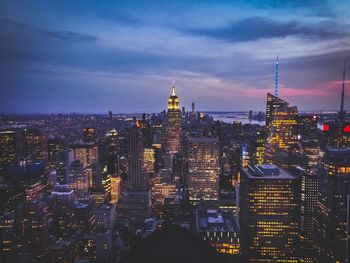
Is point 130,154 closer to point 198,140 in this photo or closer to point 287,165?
point 198,140

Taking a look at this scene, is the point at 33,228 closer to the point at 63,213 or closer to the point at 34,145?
the point at 63,213

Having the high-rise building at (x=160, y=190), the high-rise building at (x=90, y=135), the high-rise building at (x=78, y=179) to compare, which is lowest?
the high-rise building at (x=160, y=190)

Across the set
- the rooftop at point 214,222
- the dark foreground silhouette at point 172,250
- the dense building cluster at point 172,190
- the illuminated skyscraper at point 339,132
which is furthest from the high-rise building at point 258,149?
the dark foreground silhouette at point 172,250

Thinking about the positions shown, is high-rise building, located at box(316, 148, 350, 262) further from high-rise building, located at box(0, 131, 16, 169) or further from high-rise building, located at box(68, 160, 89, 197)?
high-rise building, located at box(68, 160, 89, 197)

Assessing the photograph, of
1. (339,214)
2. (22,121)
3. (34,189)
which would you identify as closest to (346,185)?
(339,214)

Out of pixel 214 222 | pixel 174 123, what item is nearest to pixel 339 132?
pixel 214 222

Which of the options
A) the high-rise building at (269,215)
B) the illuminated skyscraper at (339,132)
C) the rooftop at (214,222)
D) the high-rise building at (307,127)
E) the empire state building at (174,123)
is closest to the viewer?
the rooftop at (214,222)

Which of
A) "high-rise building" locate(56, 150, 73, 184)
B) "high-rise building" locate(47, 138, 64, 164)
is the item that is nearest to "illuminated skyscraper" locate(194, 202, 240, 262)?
"high-rise building" locate(47, 138, 64, 164)

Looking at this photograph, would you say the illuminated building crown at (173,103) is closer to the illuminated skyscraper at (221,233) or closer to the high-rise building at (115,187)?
the high-rise building at (115,187)
